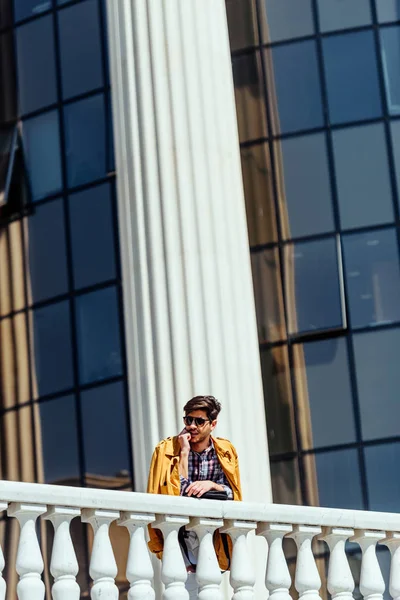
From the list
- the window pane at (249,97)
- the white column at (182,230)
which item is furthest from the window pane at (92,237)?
the white column at (182,230)

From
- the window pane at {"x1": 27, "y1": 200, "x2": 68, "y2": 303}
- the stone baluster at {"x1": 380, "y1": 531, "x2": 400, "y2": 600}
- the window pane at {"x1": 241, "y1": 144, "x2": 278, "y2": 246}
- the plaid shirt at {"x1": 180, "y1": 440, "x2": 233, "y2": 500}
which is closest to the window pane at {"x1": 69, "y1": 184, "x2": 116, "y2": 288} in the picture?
the window pane at {"x1": 27, "y1": 200, "x2": 68, "y2": 303}

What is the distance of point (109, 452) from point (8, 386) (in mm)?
1876

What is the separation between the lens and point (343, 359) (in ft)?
58.2

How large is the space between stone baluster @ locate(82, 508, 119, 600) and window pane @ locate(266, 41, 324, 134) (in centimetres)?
989

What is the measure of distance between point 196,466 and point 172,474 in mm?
284

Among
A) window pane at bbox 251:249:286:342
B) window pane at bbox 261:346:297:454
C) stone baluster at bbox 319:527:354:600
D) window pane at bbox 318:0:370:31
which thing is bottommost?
stone baluster at bbox 319:527:354:600

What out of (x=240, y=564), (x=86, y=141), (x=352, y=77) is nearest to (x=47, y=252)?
(x=86, y=141)

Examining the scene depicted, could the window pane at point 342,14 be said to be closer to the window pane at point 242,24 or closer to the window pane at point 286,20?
the window pane at point 286,20

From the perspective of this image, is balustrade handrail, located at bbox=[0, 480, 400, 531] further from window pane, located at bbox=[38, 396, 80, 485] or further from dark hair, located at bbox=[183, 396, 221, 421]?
window pane, located at bbox=[38, 396, 80, 485]

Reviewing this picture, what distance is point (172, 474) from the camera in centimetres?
1009

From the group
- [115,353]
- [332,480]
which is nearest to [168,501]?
[332,480]

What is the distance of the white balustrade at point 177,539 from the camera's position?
9203mm

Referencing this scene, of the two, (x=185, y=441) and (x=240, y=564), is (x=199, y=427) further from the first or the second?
(x=240, y=564)

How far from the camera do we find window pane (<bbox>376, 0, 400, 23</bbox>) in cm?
1869
